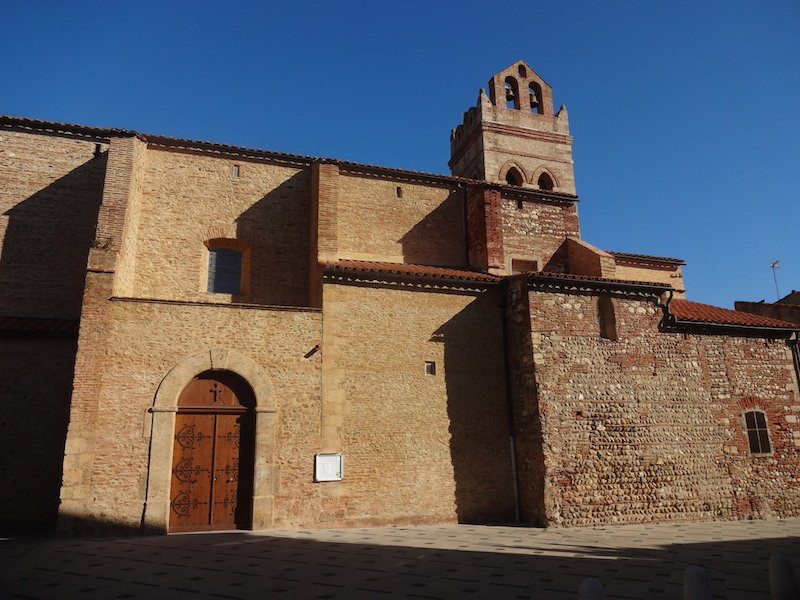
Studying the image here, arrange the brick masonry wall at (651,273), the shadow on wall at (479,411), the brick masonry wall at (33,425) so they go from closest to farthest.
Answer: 1. the brick masonry wall at (33,425)
2. the shadow on wall at (479,411)
3. the brick masonry wall at (651,273)

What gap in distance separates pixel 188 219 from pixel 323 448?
23.7 feet

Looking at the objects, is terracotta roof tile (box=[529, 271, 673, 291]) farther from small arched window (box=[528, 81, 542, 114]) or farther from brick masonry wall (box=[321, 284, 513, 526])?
small arched window (box=[528, 81, 542, 114])

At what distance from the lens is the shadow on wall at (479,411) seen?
1231cm

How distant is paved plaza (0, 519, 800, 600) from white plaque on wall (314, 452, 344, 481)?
1036 millimetres

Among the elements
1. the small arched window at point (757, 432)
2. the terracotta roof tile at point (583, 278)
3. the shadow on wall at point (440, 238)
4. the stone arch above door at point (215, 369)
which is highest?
the shadow on wall at point (440, 238)

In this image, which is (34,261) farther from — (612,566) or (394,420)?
(612,566)

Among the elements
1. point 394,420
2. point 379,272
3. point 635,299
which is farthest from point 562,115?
point 394,420

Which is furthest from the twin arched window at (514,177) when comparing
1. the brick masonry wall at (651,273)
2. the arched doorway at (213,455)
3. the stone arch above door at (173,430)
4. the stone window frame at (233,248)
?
the arched doorway at (213,455)

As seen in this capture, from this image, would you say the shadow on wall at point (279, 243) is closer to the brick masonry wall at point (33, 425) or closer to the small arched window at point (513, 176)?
the brick masonry wall at point (33, 425)

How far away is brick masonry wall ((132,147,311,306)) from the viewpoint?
45.2 feet

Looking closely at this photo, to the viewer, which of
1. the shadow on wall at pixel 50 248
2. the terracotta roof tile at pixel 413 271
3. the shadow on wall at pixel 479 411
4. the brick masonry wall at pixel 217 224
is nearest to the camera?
the shadow on wall at pixel 479 411

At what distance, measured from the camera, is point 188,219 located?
14.3m

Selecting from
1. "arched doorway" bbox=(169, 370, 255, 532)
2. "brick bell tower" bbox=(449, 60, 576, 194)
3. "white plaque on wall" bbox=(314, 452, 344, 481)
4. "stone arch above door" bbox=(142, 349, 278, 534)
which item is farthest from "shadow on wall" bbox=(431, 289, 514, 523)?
"brick bell tower" bbox=(449, 60, 576, 194)

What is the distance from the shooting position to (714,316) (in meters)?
15.0
